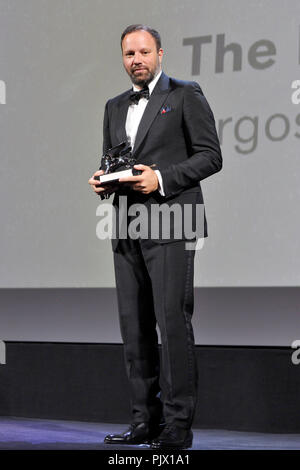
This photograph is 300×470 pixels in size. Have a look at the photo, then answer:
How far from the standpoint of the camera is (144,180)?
1929 mm

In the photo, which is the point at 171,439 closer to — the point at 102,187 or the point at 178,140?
the point at 102,187

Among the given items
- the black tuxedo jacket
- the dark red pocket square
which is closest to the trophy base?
the black tuxedo jacket

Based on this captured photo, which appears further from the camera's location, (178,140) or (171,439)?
(178,140)

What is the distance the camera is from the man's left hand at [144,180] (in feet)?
6.31

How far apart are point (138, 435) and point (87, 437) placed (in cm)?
46

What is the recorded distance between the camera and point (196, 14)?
108 inches

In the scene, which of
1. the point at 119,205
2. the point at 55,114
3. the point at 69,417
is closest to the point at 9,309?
the point at 69,417

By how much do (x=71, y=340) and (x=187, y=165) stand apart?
1350 mm

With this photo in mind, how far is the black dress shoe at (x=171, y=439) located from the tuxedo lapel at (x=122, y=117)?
2.81ft

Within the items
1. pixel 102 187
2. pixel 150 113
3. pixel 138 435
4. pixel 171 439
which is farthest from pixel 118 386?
pixel 150 113

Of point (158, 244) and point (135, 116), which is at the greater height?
A: point (135, 116)

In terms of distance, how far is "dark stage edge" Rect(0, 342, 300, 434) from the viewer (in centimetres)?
262

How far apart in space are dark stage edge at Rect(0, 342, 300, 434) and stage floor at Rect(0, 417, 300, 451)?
7cm
